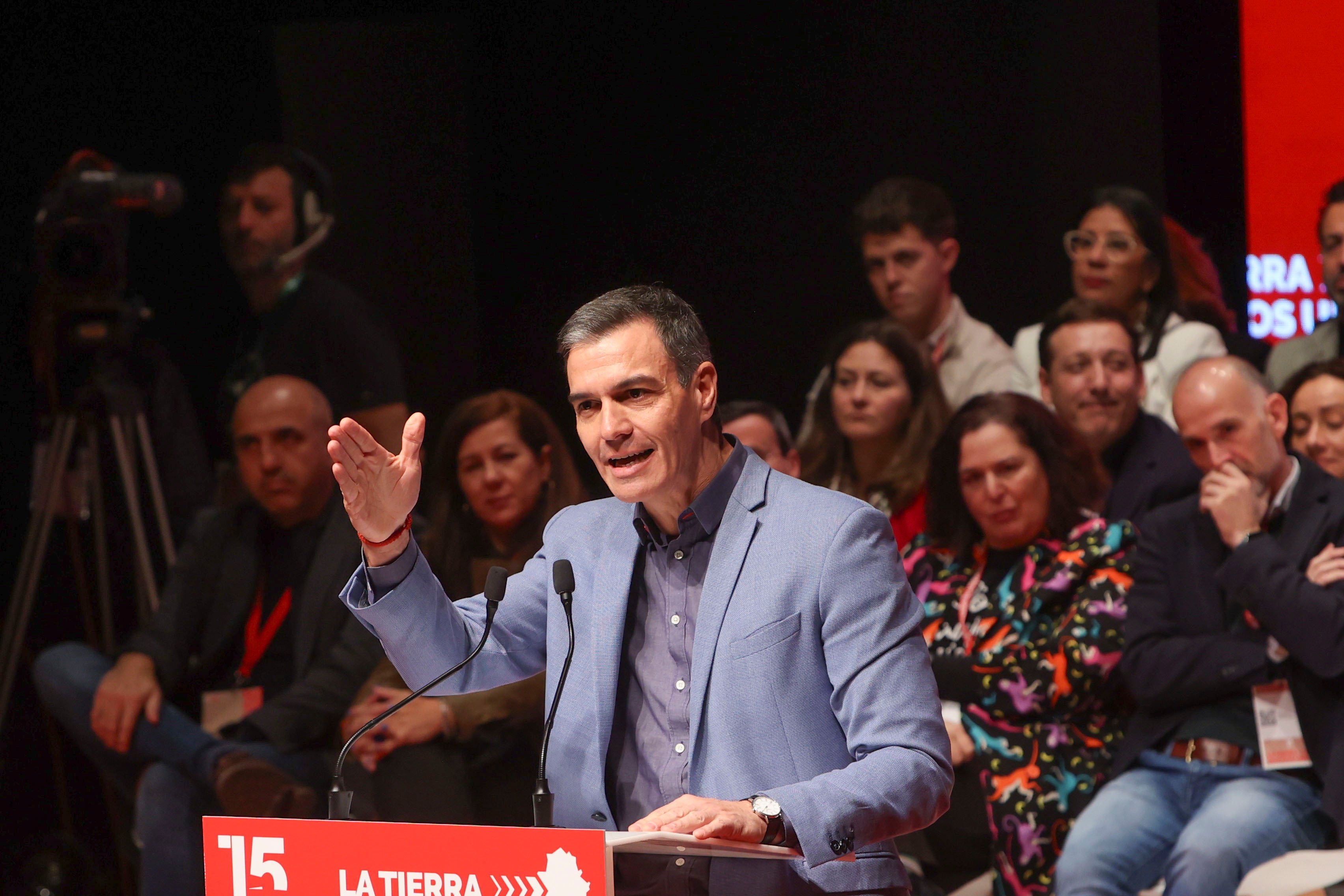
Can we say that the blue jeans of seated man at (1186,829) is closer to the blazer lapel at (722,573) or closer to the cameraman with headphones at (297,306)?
the blazer lapel at (722,573)

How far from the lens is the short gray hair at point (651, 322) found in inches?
83.0

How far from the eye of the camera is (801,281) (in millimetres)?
4441

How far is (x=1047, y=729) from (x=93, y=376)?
11.7ft

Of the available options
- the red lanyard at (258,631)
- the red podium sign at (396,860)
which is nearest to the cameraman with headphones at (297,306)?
the red lanyard at (258,631)

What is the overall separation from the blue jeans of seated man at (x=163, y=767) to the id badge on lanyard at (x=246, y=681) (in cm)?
6

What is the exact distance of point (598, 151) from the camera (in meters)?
4.70

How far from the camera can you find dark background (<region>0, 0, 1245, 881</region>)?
4.16m

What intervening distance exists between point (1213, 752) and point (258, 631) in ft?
10.1

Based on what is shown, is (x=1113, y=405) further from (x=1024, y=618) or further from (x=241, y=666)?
(x=241, y=666)

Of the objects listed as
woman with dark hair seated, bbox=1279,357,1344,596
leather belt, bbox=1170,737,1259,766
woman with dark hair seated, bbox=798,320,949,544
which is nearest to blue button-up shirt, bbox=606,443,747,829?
leather belt, bbox=1170,737,1259,766

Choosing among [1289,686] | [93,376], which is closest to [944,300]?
[1289,686]

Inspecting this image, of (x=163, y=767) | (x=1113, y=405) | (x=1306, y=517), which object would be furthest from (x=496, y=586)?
(x=163, y=767)

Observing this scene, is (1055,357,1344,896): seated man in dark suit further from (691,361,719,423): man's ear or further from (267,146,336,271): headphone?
(267,146,336,271): headphone

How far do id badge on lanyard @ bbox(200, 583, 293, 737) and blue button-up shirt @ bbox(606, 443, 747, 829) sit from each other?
2.81 m
